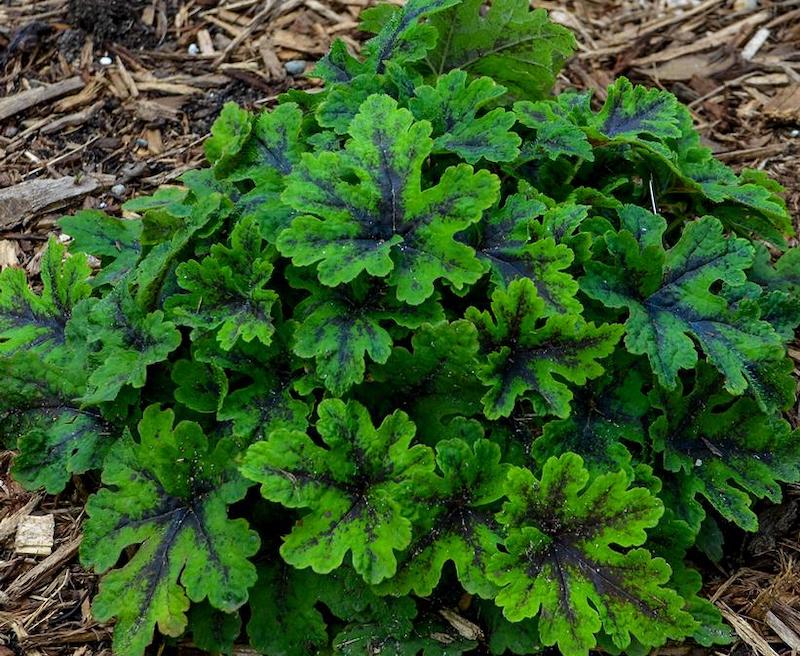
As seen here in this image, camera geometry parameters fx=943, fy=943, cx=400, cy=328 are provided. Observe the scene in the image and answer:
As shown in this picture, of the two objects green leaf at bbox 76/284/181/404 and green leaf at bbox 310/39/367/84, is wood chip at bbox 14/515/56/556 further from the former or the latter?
green leaf at bbox 310/39/367/84

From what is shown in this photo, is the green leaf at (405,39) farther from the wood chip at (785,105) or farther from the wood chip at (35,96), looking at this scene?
the wood chip at (785,105)

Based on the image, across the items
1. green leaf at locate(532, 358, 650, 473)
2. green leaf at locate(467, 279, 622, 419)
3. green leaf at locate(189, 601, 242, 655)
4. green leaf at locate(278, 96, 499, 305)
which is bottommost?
green leaf at locate(189, 601, 242, 655)

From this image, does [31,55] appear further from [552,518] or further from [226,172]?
[552,518]

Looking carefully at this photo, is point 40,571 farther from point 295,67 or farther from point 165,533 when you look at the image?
point 295,67

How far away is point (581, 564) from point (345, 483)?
26.2 inches

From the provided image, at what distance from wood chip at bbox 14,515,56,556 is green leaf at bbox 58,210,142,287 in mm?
797

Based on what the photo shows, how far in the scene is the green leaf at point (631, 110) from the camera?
123 inches

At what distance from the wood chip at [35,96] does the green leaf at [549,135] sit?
94.1 inches

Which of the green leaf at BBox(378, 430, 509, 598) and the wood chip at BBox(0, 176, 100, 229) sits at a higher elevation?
the green leaf at BBox(378, 430, 509, 598)

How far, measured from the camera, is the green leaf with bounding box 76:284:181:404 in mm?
2674

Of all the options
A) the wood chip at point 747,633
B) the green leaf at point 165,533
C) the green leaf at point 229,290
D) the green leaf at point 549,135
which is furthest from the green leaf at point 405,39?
the wood chip at point 747,633

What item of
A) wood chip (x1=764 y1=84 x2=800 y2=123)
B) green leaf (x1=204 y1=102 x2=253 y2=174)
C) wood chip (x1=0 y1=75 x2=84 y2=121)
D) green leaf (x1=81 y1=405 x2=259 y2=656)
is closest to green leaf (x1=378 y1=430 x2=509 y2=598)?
green leaf (x1=81 y1=405 x2=259 y2=656)

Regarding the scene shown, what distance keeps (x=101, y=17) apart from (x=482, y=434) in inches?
125

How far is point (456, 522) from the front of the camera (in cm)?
260
